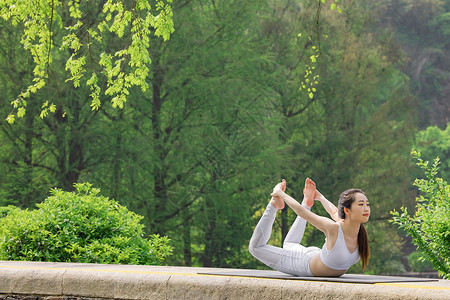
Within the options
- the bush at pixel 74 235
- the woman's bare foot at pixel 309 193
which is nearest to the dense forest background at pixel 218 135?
the bush at pixel 74 235

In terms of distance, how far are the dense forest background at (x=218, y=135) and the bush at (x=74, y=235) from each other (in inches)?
392

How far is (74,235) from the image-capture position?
8289 mm

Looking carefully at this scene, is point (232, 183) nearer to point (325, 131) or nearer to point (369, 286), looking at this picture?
point (325, 131)

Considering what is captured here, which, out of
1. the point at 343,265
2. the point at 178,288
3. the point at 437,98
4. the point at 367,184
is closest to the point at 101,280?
the point at 178,288

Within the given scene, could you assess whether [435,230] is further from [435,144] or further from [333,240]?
[435,144]

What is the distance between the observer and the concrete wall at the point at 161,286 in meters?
4.67

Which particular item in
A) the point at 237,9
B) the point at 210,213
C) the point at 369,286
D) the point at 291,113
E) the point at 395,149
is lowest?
the point at 369,286

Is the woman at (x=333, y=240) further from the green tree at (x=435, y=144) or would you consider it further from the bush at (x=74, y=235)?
the green tree at (x=435, y=144)

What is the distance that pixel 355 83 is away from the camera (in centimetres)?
2667

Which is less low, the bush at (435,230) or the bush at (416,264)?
the bush at (435,230)

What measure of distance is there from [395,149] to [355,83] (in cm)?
302

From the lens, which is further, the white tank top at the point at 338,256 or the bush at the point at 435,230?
the bush at the point at 435,230

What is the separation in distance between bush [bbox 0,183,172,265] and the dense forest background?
32.7 ft

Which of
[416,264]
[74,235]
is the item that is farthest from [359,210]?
[416,264]
